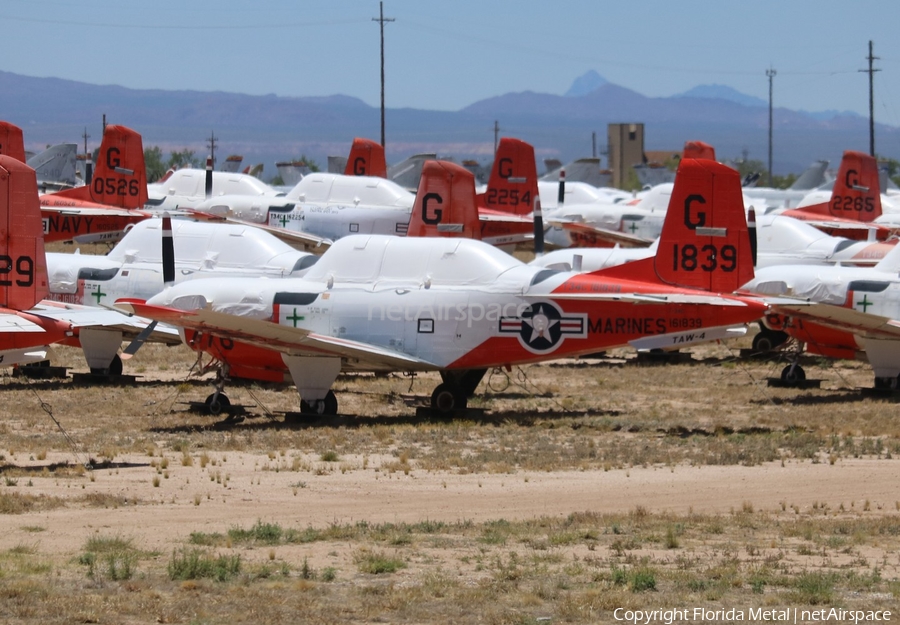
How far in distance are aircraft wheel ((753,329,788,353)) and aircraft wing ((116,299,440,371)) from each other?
11.0m

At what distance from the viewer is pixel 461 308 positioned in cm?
1986

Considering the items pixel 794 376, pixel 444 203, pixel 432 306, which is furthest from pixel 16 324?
pixel 794 376

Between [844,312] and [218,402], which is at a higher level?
[844,312]

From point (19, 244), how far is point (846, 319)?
12.8 m

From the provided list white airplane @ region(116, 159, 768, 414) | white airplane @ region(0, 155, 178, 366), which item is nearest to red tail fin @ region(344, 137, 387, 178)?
white airplane @ region(116, 159, 768, 414)

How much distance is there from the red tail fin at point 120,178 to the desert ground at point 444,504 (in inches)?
637

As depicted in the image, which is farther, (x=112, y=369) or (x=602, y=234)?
(x=602, y=234)

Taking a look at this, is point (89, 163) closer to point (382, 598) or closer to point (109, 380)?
point (109, 380)

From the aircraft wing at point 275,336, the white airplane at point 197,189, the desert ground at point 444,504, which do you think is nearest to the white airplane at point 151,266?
the desert ground at point 444,504

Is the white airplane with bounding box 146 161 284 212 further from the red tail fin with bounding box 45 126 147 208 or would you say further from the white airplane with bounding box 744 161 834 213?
the white airplane with bounding box 744 161 834 213

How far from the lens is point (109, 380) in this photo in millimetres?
23656

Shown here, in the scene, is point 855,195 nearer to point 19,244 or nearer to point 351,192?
point 351,192

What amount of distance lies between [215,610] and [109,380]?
14.6m

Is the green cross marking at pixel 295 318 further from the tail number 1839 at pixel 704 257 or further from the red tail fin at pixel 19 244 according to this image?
the tail number 1839 at pixel 704 257
